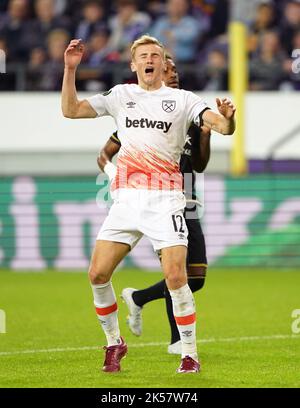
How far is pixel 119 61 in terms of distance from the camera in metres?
18.1

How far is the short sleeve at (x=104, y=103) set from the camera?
317 inches

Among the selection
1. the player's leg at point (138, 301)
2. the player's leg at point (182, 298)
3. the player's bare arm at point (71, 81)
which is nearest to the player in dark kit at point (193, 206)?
the player's leg at point (138, 301)

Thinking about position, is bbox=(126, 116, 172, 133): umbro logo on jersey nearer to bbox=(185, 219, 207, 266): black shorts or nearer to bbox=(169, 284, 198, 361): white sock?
bbox=(169, 284, 198, 361): white sock

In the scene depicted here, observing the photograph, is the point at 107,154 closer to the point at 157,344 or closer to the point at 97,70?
the point at 157,344

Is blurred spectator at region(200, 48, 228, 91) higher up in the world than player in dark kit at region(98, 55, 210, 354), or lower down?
higher up

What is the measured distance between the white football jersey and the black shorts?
1.12 m

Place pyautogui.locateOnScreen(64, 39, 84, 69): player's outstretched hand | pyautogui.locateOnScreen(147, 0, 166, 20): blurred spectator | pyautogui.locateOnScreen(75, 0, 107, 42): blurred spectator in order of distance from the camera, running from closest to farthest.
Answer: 1. pyautogui.locateOnScreen(64, 39, 84, 69): player's outstretched hand
2. pyautogui.locateOnScreen(75, 0, 107, 42): blurred spectator
3. pyautogui.locateOnScreen(147, 0, 166, 20): blurred spectator

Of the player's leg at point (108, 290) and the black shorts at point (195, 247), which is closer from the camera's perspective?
the player's leg at point (108, 290)

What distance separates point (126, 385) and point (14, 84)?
11.4 m

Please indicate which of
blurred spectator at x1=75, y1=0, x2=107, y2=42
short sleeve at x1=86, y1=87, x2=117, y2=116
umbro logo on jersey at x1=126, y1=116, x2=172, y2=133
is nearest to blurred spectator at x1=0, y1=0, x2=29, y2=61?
blurred spectator at x1=75, y1=0, x2=107, y2=42

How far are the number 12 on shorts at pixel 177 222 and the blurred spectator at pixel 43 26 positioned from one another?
1119 cm

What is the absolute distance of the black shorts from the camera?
356 inches

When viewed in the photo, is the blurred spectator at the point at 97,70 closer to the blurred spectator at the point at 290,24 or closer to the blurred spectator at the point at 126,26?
the blurred spectator at the point at 126,26
